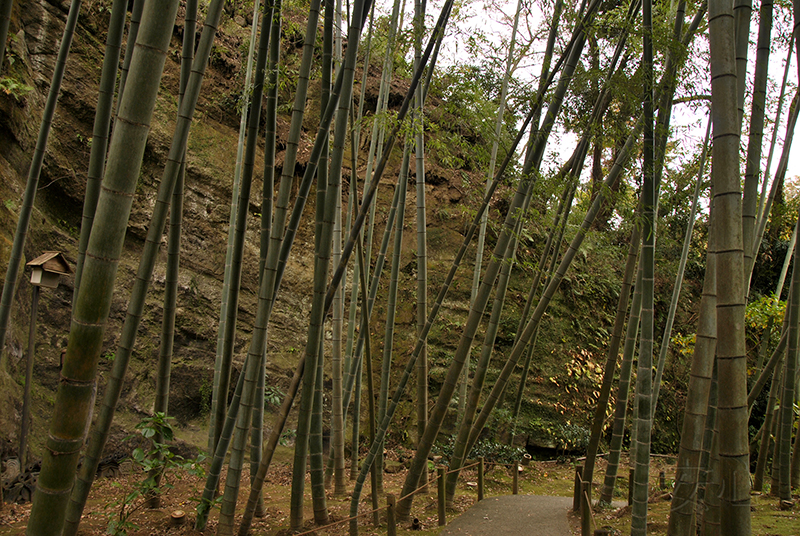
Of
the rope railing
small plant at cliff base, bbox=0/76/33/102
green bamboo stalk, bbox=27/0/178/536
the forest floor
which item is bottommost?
the forest floor

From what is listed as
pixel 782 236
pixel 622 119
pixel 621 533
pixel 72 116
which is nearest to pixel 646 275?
pixel 622 119

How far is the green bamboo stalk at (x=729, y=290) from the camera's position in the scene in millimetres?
1462

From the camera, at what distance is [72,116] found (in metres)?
6.22

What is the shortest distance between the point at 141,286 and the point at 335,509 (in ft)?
9.20

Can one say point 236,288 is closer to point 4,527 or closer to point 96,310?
point 96,310

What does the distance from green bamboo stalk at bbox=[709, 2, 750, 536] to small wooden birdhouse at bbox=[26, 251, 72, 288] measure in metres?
4.57

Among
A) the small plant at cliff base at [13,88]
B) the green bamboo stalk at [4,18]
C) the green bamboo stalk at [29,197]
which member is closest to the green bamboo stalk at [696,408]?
the green bamboo stalk at [4,18]

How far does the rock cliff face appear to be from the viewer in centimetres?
495

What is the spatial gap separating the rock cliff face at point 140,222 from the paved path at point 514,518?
11.4 feet

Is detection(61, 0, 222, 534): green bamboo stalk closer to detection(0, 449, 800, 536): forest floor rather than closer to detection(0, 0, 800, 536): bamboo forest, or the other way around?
detection(0, 0, 800, 536): bamboo forest

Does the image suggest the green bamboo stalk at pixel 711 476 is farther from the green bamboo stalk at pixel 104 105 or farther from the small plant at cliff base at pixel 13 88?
the small plant at cliff base at pixel 13 88

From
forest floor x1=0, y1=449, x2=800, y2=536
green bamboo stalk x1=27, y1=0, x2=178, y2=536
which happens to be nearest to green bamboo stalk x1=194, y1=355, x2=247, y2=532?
forest floor x1=0, y1=449, x2=800, y2=536

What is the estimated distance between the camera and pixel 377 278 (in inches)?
163

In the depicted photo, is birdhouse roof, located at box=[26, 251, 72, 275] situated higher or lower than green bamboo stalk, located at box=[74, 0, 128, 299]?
lower
